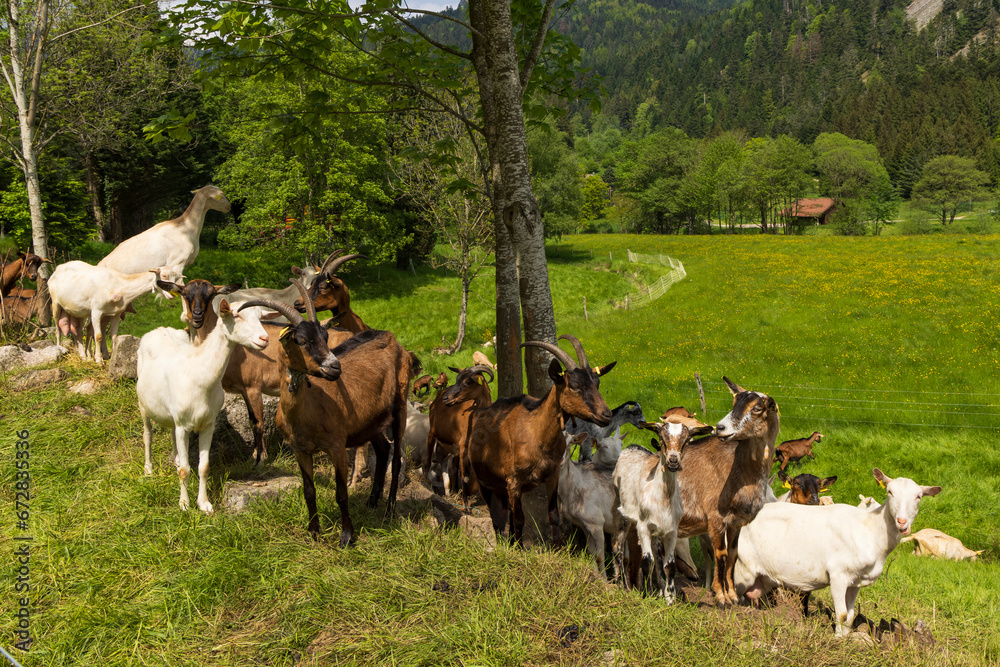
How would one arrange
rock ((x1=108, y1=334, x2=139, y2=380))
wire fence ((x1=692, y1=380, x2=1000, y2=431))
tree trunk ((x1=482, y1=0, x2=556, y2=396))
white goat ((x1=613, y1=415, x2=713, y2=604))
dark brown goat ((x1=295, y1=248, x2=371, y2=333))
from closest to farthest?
1. white goat ((x1=613, y1=415, x2=713, y2=604))
2. tree trunk ((x1=482, y1=0, x2=556, y2=396))
3. dark brown goat ((x1=295, y1=248, x2=371, y2=333))
4. rock ((x1=108, y1=334, x2=139, y2=380))
5. wire fence ((x1=692, y1=380, x2=1000, y2=431))

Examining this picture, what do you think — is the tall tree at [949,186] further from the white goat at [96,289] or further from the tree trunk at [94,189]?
the white goat at [96,289]

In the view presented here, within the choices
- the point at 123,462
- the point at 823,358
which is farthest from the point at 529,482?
the point at 823,358

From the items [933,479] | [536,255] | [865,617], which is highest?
[536,255]

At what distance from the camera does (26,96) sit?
12.3 m

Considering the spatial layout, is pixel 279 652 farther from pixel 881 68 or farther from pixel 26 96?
pixel 881 68

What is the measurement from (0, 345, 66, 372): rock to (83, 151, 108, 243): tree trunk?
25.5 meters

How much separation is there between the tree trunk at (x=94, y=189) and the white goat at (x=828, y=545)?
35.8 m

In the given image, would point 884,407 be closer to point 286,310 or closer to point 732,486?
point 732,486

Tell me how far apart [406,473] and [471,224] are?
19882mm

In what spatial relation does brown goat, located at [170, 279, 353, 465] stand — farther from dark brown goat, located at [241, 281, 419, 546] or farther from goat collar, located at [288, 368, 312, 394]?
goat collar, located at [288, 368, 312, 394]

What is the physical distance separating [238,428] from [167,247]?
13.5 feet

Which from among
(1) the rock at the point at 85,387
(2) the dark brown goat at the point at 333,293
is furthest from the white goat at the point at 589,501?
(1) the rock at the point at 85,387

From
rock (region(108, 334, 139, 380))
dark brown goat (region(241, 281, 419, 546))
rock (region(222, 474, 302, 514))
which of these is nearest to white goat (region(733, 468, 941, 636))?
dark brown goat (region(241, 281, 419, 546))

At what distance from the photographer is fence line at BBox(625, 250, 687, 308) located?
37625mm
